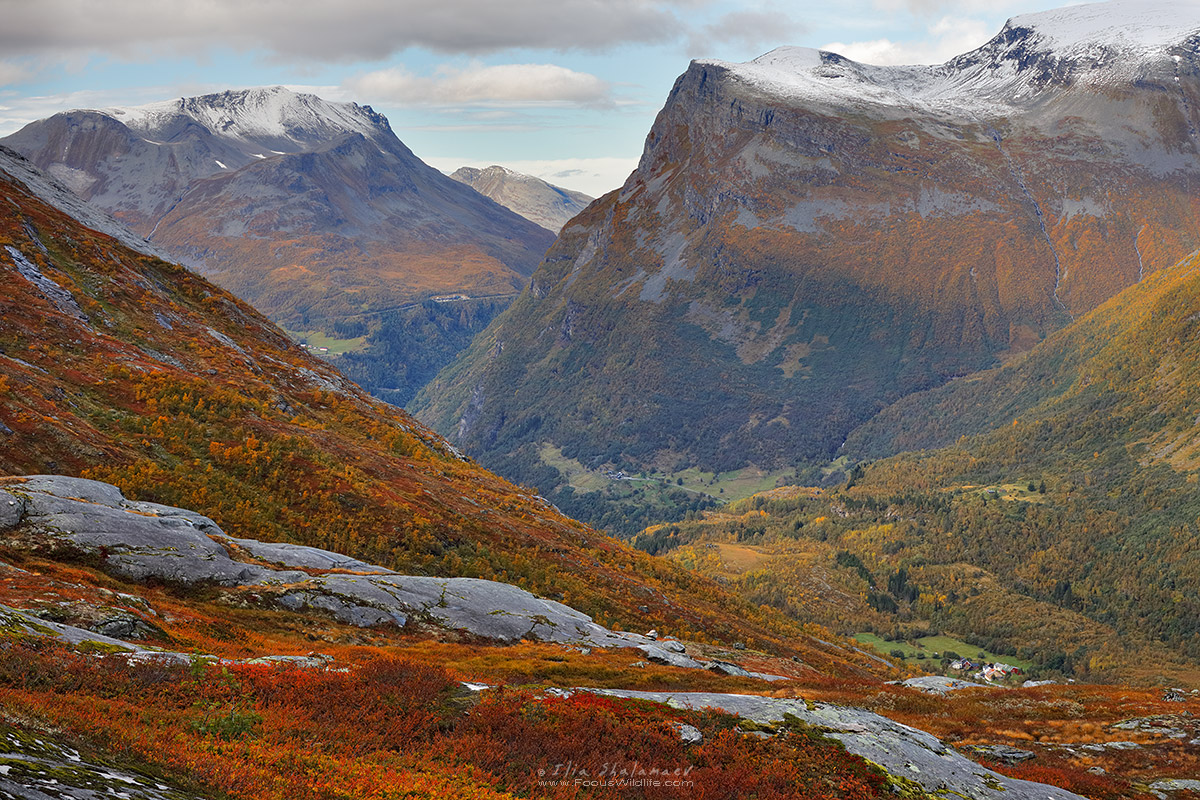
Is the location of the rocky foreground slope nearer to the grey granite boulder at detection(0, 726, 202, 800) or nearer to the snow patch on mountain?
the grey granite boulder at detection(0, 726, 202, 800)

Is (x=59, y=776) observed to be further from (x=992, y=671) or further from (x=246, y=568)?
(x=992, y=671)

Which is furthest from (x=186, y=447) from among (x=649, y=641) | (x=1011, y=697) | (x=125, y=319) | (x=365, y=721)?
(x=1011, y=697)

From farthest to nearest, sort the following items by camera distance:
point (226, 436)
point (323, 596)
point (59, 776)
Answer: point (226, 436) → point (323, 596) → point (59, 776)

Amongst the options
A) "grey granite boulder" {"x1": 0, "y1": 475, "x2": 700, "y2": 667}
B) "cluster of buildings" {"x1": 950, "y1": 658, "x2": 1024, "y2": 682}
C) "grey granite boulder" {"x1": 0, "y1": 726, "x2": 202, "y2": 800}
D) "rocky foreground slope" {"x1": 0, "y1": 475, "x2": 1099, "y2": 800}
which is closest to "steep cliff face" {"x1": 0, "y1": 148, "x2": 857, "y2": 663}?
"grey granite boulder" {"x1": 0, "y1": 475, "x2": 700, "y2": 667}

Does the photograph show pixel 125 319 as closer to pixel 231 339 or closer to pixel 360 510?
pixel 231 339

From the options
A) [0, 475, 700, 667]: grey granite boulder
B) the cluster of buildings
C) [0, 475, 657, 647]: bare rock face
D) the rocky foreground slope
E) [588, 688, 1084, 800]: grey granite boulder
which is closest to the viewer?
[588, 688, 1084, 800]: grey granite boulder

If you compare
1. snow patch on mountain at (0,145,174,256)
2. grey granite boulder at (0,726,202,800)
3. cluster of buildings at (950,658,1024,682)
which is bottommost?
cluster of buildings at (950,658,1024,682)

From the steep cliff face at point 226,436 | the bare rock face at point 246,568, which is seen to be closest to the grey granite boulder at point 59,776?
the bare rock face at point 246,568

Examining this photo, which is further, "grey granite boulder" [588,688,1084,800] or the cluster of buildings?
the cluster of buildings

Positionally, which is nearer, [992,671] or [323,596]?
[323,596]

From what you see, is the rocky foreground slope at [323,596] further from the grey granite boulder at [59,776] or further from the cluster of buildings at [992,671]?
the cluster of buildings at [992,671]

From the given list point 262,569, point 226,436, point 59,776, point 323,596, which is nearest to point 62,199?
point 226,436
